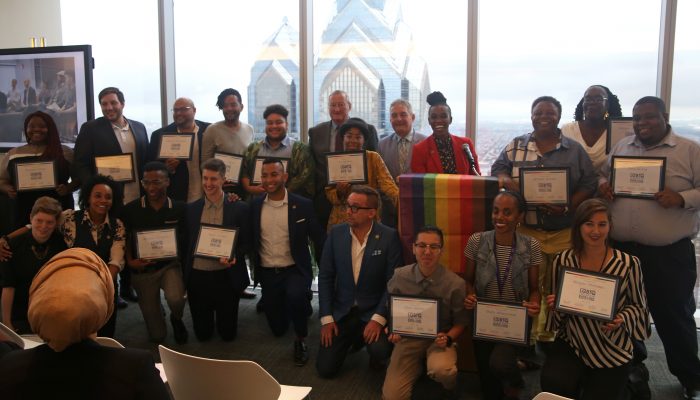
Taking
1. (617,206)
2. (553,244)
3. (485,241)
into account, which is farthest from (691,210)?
(485,241)

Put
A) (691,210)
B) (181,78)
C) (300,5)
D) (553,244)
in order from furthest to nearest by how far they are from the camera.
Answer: (181,78)
(300,5)
(553,244)
(691,210)

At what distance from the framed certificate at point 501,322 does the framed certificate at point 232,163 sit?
2222mm

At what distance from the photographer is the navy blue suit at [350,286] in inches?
140

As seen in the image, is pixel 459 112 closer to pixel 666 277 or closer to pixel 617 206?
pixel 617 206

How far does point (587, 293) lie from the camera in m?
2.77

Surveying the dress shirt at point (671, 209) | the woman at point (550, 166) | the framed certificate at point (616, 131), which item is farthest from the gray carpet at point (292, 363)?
the framed certificate at point (616, 131)

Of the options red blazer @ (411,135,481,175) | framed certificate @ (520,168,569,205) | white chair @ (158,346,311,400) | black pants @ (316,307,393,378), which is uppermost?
red blazer @ (411,135,481,175)

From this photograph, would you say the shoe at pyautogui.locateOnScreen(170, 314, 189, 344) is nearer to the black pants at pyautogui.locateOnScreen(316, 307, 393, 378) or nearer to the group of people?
the group of people

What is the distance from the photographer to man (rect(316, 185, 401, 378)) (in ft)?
11.7

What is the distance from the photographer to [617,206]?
3389 millimetres

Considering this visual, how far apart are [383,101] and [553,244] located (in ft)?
7.47

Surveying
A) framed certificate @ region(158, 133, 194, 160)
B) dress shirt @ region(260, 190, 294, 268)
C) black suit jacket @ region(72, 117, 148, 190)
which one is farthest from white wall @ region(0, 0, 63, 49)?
dress shirt @ region(260, 190, 294, 268)

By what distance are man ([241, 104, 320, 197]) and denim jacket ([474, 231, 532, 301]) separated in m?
1.62

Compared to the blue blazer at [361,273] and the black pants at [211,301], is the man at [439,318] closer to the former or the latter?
the blue blazer at [361,273]
